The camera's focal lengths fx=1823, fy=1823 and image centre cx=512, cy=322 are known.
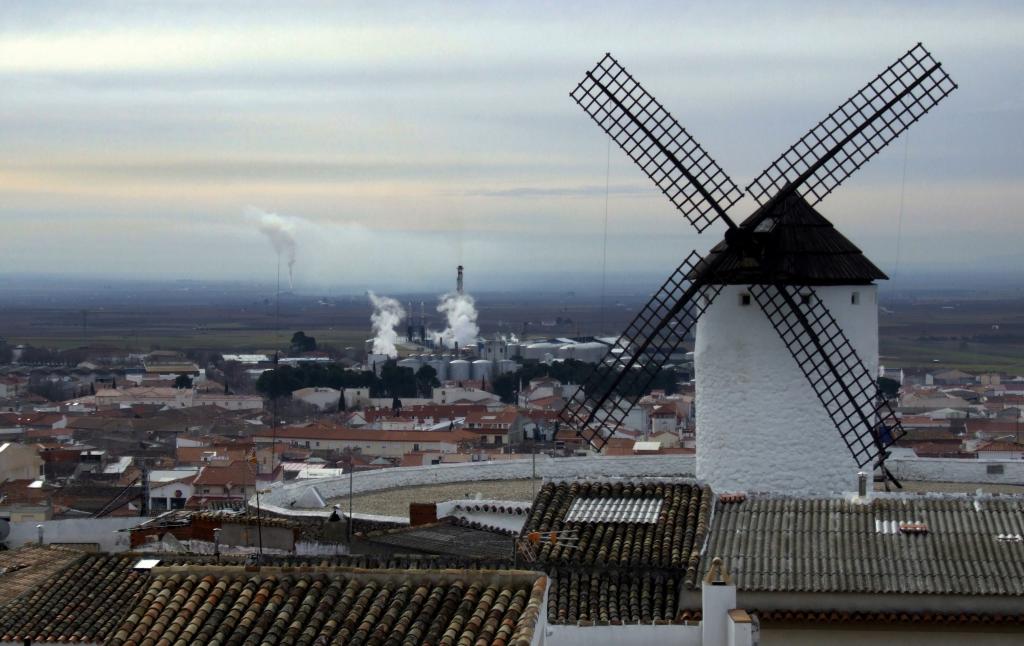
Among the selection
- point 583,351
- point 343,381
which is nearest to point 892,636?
point 343,381

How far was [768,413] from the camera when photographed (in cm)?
1892

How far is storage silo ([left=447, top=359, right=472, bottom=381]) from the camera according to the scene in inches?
4938

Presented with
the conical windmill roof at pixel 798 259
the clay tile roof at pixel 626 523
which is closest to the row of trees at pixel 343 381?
the conical windmill roof at pixel 798 259

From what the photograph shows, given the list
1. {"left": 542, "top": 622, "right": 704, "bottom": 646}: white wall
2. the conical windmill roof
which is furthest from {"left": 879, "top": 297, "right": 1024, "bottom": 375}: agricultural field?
{"left": 542, "top": 622, "right": 704, "bottom": 646}: white wall

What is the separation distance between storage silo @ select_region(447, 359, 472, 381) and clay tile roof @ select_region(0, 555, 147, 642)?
344 ft

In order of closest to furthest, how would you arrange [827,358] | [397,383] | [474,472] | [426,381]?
[827,358] → [474,472] → [397,383] → [426,381]

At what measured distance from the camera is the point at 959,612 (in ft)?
50.3

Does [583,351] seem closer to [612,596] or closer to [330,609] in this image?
[612,596]

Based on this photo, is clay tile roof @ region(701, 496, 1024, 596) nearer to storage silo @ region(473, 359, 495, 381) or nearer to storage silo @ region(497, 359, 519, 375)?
storage silo @ region(473, 359, 495, 381)

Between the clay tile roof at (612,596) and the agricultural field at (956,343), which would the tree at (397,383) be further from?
the clay tile roof at (612,596)

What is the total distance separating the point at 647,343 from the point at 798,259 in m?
2.28

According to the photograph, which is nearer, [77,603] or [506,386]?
[77,603]

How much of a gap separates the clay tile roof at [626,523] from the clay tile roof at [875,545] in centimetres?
26

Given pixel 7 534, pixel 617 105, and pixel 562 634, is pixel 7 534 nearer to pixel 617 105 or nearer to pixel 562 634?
pixel 617 105
